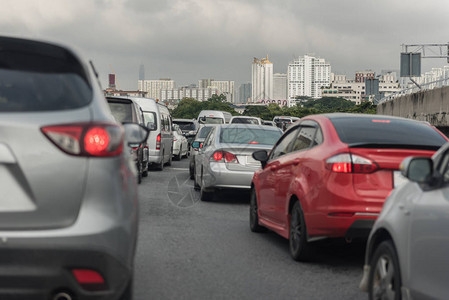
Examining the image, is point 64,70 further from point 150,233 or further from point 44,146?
point 150,233

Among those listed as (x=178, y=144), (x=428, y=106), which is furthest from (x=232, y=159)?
(x=428, y=106)

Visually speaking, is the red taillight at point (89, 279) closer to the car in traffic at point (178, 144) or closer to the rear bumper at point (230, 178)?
the rear bumper at point (230, 178)

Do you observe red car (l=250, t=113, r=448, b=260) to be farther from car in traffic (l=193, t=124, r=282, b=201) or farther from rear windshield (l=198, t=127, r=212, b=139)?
rear windshield (l=198, t=127, r=212, b=139)

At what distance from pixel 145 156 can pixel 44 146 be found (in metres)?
14.1

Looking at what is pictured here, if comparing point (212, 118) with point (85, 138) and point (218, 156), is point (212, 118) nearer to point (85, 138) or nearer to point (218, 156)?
point (218, 156)

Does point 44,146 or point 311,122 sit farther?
point 311,122

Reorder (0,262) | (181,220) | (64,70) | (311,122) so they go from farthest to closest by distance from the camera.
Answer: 1. (181,220)
2. (311,122)
3. (64,70)
4. (0,262)

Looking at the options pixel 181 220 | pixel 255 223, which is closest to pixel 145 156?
pixel 181 220

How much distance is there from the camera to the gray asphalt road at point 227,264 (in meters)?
6.02

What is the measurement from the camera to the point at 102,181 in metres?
3.81

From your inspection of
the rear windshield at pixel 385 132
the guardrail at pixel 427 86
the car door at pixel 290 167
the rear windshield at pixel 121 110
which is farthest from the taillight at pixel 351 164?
the guardrail at pixel 427 86

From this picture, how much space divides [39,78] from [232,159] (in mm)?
9113

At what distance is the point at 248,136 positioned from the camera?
1348 centimetres

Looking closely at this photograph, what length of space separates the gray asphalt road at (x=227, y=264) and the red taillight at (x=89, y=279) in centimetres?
194
